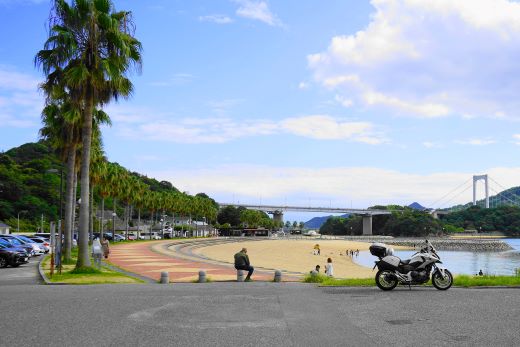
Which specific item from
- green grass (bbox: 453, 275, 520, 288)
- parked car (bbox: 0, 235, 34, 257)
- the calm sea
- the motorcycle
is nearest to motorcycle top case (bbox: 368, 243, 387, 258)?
the motorcycle

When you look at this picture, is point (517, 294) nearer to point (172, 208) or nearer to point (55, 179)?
point (172, 208)

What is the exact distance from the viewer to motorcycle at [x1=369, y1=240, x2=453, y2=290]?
16.5m

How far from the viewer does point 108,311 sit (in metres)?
12.4

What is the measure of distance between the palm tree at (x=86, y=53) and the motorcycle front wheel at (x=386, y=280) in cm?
1392

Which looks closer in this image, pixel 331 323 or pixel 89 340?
pixel 89 340

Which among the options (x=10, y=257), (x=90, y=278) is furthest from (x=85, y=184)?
(x=10, y=257)

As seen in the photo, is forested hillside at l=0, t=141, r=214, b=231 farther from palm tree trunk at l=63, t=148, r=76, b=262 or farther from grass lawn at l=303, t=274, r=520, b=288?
grass lawn at l=303, t=274, r=520, b=288

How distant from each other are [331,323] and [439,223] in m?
199

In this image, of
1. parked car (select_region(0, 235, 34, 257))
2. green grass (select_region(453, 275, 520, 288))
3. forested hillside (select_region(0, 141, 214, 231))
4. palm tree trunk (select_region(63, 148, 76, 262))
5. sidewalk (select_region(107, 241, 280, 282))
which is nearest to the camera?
green grass (select_region(453, 275, 520, 288))

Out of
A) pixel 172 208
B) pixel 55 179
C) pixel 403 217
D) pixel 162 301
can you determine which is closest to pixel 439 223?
pixel 403 217

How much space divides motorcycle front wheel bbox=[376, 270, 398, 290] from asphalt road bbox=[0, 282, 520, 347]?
0.30 m

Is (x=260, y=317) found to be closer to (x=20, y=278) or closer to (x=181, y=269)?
(x=20, y=278)

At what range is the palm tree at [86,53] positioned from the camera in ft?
77.3

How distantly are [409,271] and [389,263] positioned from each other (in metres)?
0.72
